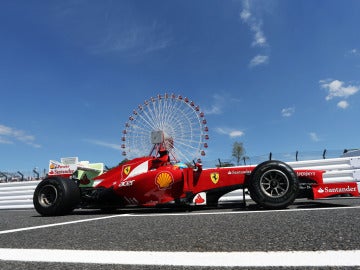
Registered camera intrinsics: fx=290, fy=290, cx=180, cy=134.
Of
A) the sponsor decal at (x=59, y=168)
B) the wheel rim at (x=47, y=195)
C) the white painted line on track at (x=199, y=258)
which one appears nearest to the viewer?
the white painted line on track at (x=199, y=258)

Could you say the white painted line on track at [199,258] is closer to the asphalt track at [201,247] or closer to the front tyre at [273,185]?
the asphalt track at [201,247]

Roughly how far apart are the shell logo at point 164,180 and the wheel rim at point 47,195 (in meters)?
2.19

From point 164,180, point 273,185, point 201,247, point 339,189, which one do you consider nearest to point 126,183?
point 164,180

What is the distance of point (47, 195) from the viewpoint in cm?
621

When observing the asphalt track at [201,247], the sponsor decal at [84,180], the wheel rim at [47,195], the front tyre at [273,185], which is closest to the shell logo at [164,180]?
the front tyre at [273,185]

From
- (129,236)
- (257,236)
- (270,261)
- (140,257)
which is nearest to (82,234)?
(129,236)

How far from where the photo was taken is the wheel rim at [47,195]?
6.11 meters

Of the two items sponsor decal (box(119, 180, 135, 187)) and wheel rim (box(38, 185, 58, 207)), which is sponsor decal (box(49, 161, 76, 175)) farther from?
sponsor decal (box(119, 180, 135, 187))

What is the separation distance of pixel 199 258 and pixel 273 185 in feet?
10.7

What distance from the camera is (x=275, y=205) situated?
4.58 m

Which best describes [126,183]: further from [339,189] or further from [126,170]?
[339,189]

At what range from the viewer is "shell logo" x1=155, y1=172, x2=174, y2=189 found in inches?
228

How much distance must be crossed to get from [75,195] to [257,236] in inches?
190

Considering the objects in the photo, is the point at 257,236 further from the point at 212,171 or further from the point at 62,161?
the point at 62,161
